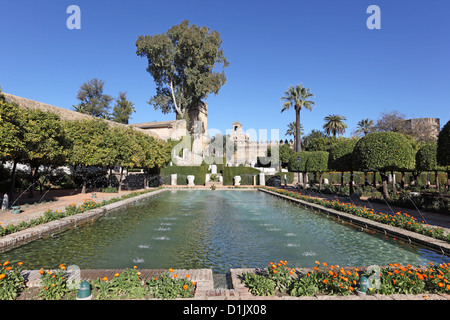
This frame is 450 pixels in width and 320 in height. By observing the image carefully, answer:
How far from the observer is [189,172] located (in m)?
34.1

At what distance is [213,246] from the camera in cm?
688

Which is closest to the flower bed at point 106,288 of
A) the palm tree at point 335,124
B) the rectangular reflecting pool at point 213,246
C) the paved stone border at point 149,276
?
the paved stone border at point 149,276

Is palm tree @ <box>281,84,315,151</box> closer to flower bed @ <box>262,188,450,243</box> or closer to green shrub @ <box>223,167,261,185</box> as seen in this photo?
green shrub @ <box>223,167,261,185</box>

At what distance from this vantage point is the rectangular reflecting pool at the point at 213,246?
224 inches

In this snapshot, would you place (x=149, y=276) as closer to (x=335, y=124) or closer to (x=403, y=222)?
(x=403, y=222)

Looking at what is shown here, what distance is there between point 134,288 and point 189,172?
3065 cm

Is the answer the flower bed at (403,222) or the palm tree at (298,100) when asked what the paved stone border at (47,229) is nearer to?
the flower bed at (403,222)

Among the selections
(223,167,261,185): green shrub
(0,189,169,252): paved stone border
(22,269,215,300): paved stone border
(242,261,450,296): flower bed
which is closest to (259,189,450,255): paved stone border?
(242,261,450,296): flower bed

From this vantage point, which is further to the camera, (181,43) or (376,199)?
(181,43)

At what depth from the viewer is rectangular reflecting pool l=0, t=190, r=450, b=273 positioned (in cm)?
570

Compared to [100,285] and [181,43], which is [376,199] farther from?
[181,43]

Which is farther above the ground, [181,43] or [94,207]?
[181,43]

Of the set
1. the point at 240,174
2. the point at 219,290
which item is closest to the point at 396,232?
the point at 219,290
